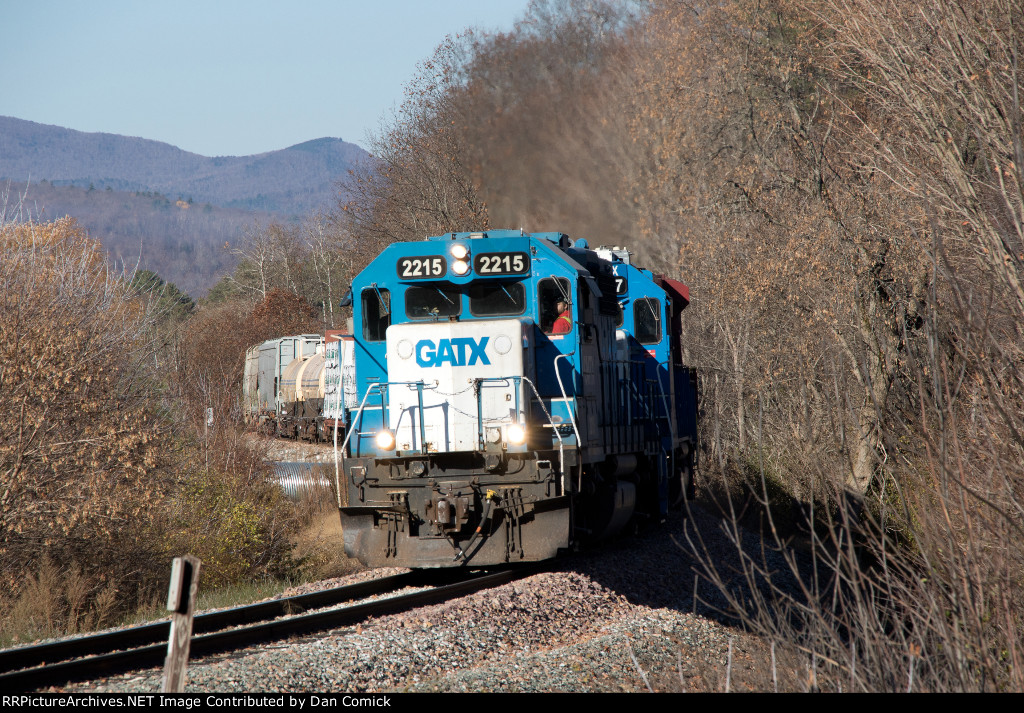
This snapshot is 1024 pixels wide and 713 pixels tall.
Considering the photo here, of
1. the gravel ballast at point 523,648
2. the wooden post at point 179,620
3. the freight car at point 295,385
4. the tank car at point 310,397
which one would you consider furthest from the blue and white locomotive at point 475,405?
the tank car at point 310,397

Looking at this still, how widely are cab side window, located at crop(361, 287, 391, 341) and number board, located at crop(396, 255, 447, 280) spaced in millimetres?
429

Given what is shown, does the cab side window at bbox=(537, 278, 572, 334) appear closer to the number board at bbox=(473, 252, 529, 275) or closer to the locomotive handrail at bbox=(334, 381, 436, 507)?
the number board at bbox=(473, 252, 529, 275)

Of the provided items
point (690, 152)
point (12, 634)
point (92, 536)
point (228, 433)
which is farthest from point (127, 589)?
point (690, 152)

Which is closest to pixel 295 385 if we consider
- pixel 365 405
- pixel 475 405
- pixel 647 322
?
pixel 647 322

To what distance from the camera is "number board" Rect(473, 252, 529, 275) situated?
10.2 metres

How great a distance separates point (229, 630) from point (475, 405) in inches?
127

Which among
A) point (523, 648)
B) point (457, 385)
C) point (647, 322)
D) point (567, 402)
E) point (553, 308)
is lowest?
point (523, 648)

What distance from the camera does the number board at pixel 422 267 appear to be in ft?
33.7

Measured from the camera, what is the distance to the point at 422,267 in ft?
33.7

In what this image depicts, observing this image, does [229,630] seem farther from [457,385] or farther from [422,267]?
[422,267]

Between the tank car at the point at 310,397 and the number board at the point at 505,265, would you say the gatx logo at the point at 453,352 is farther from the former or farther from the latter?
the tank car at the point at 310,397

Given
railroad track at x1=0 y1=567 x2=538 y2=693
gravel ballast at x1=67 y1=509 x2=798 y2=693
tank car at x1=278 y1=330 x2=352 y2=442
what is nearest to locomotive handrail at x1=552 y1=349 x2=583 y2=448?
gravel ballast at x1=67 y1=509 x2=798 y2=693

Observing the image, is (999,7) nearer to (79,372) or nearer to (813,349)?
(813,349)
